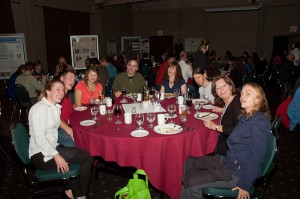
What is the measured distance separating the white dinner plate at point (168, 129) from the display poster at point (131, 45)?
1071cm

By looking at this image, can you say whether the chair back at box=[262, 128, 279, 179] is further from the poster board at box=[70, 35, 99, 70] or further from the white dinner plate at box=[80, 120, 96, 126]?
the poster board at box=[70, 35, 99, 70]

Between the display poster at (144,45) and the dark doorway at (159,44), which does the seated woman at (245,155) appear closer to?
the dark doorway at (159,44)

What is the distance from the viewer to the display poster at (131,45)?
1297 centimetres

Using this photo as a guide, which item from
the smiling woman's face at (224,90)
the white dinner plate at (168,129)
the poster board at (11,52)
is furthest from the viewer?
the poster board at (11,52)

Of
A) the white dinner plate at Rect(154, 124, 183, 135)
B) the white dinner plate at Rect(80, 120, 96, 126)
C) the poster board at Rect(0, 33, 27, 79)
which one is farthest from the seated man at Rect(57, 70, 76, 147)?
the poster board at Rect(0, 33, 27, 79)

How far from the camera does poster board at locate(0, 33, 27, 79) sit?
7504 millimetres

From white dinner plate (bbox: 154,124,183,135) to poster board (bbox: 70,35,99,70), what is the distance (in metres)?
7.95

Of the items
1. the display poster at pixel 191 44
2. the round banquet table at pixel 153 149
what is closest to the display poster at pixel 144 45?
the display poster at pixel 191 44

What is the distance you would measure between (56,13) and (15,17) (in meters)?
1.67

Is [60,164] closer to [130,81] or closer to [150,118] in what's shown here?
[150,118]

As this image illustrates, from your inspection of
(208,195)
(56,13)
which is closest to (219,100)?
(208,195)

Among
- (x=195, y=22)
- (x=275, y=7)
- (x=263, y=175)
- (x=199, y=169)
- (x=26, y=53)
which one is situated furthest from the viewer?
(x=195, y=22)

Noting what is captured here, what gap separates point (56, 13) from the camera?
9.37 m

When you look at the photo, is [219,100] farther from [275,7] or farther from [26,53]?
[275,7]
